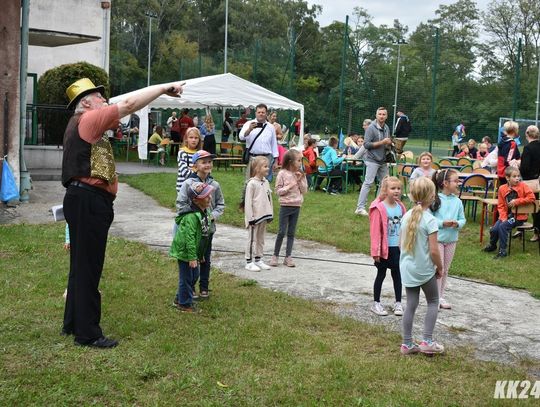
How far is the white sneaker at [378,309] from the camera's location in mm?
7062

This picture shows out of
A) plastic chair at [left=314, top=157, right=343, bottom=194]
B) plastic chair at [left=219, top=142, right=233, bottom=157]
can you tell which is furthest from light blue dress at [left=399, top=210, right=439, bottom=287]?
plastic chair at [left=219, top=142, right=233, bottom=157]

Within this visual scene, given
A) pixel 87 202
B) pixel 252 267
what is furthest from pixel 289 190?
pixel 87 202

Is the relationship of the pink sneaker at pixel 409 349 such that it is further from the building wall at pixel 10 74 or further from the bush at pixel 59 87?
the bush at pixel 59 87

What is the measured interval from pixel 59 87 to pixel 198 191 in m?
15.5

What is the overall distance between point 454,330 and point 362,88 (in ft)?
69.0

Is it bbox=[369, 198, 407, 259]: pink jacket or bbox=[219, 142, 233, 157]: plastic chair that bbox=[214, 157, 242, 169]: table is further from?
bbox=[369, 198, 407, 259]: pink jacket

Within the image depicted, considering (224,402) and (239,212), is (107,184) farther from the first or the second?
(239,212)

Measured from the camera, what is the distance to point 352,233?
464 inches

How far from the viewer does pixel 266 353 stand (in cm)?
564

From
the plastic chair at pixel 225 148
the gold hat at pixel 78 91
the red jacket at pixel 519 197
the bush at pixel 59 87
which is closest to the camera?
the gold hat at pixel 78 91

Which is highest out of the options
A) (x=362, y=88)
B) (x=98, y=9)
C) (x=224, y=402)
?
(x=98, y=9)

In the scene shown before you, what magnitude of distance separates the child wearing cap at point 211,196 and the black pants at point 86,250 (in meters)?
1.11

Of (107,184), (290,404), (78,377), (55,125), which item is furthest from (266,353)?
(55,125)

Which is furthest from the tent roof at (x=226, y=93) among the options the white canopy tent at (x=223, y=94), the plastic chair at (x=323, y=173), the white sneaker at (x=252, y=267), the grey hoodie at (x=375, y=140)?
the white sneaker at (x=252, y=267)
